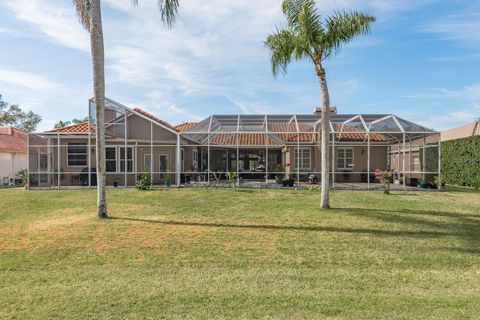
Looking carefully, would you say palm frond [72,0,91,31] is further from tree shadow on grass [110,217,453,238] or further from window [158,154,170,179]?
window [158,154,170,179]

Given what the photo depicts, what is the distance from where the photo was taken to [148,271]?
6.59m

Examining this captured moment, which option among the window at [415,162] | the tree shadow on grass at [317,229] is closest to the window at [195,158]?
the window at [415,162]

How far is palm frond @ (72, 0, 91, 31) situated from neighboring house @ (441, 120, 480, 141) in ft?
72.6

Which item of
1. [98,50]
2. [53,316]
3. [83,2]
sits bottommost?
[53,316]

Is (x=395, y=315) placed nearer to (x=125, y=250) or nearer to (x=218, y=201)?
(x=125, y=250)

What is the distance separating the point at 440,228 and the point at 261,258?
5196mm

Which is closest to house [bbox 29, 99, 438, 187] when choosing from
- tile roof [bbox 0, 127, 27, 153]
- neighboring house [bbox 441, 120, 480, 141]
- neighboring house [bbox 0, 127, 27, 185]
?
neighboring house [bbox 441, 120, 480, 141]

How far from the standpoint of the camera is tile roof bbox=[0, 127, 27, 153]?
3096 cm

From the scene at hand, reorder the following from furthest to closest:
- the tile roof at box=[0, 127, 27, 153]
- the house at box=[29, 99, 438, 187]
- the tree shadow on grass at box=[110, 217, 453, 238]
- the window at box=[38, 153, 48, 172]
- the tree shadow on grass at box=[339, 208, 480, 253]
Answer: the tile roof at box=[0, 127, 27, 153]
the window at box=[38, 153, 48, 172]
the house at box=[29, 99, 438, 187]
the tree shadow on grass at box=[110, 217, 453, 238]
the tree shadow on grass at box=[339, 208, 480, 253]

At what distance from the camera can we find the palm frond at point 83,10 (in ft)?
39.9

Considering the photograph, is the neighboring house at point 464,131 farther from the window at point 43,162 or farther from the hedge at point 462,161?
the window at point 43,162

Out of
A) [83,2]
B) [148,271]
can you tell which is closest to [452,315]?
[148,271]

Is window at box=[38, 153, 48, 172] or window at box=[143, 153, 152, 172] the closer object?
window at box=[38, 153, 48, 172]

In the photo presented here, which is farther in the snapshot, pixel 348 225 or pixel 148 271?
pixel 348 225
